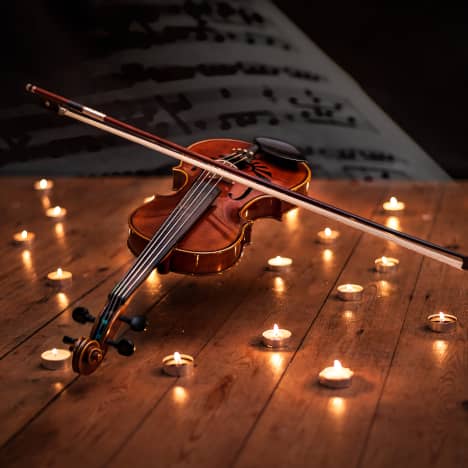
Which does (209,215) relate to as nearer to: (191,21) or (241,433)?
(241,433)

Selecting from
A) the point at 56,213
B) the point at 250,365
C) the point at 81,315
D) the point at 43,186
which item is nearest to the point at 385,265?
the point at 250,365

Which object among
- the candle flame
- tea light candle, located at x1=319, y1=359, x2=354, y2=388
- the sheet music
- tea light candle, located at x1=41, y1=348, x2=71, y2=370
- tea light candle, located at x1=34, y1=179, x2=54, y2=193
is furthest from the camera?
the sheet music

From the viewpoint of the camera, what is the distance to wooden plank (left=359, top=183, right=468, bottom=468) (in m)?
1.81

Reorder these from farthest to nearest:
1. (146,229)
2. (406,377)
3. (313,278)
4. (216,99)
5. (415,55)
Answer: (216,99)
(415,55)
(313,278)
(146,229)
(406,377)

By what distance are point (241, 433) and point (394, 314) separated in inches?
30.4

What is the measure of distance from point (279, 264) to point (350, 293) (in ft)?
1.17

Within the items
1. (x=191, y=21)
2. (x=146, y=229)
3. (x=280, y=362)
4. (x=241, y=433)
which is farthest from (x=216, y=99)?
(x=241, y=433)

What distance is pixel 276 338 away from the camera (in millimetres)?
2311

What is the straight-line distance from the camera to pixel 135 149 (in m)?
4.52

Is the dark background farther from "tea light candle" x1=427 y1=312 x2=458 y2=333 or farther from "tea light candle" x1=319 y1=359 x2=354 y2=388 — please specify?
"tea light candle" x1=319 y1=359 x2=354 y2=388

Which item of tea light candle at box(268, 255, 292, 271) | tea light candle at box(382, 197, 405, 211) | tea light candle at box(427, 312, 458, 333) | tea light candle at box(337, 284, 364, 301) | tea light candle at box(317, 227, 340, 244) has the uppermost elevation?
tea light candle at box(382, 197, 405, 211)

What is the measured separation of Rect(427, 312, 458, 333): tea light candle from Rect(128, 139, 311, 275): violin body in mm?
526

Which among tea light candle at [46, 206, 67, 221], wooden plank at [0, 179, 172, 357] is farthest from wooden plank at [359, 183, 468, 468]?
tea light candle at [46, 206, 67, 221]

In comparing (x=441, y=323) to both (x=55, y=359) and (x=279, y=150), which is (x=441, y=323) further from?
(x=55, y=359)
